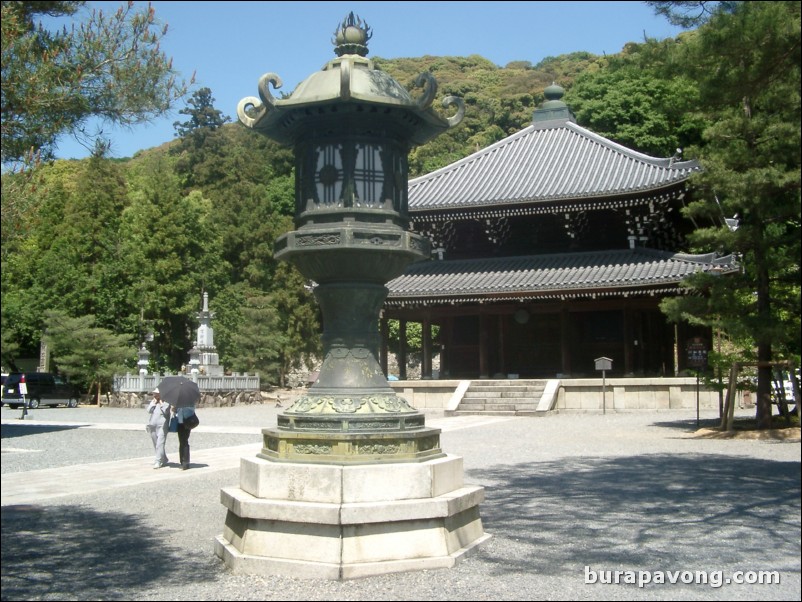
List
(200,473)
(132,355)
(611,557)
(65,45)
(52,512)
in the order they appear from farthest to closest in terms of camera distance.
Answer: (132,355)
(200,473)
(52,512)
(611,557)
(65,45)

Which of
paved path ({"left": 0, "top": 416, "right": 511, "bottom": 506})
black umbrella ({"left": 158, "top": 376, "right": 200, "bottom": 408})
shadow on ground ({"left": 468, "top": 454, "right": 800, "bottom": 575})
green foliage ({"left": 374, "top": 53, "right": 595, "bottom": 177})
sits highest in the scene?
green foliage ({"left": 374, "top": 53, "right": 595, "bottom": 177})

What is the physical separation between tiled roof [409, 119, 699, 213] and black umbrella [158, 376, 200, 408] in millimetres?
16429

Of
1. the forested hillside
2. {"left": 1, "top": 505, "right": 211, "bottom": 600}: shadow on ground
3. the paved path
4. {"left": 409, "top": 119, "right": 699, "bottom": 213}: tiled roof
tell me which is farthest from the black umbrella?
{"left": 409, "top": 119, "right": 699, "bottom": 213}: tiled roof

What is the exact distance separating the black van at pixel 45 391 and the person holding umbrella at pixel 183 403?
21.1 meters

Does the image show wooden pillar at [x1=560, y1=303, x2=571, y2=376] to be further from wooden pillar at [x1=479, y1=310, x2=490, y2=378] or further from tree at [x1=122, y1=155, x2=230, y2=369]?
tree at [x1=122, y1=155, x2=230, y2=369]

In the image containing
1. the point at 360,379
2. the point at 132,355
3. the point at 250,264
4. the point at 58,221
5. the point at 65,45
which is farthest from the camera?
the point at 250,264

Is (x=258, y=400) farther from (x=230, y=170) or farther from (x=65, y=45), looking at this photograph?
(x=65, y=45)

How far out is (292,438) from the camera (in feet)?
20.5

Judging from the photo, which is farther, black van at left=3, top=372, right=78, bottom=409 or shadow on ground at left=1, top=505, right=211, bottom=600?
black van at left=3, top=372, right=78, bottom=409

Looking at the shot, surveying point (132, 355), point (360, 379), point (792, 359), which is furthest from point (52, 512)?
point (132, 355)

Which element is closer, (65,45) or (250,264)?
(65,45)

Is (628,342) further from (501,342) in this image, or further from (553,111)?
(553,111)

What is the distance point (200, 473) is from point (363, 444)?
6.76m

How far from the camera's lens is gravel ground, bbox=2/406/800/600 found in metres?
5.38
